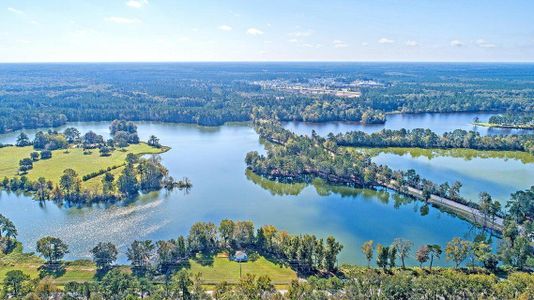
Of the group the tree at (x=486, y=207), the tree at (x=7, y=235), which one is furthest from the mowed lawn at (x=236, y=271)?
the tree at (x=486, y=207)

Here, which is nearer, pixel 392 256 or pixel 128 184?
pixel 392 256

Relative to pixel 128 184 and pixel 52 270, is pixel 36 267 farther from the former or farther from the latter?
pixel 128 184

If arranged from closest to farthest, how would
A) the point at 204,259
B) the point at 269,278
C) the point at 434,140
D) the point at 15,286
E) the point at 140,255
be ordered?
1. the point at 15,286
2. the point at 269,278
3. the point at 140,255
4. the point at 204,259
5. the point at 434,140

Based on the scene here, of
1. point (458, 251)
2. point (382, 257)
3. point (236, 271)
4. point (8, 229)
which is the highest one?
point (458, 251)

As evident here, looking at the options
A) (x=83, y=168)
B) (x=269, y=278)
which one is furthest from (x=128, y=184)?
(x=269, y=278)

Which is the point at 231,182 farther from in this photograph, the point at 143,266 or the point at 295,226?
the point at 143,266

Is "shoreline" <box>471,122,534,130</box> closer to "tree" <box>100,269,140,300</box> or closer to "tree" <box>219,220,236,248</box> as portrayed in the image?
"tree" <box>219,220,236,248</box>

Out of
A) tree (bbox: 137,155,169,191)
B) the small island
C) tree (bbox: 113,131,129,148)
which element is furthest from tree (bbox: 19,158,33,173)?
tree (bbox: 137,155,169,191)
